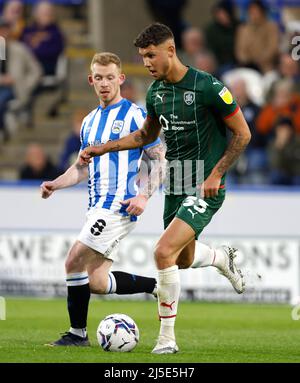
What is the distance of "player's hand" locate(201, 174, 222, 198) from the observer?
784 cm

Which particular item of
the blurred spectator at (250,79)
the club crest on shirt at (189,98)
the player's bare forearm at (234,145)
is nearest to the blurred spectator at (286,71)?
the blurred spectator at (250,79)

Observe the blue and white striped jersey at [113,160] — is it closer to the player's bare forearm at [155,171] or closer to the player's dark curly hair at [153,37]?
the player's bare forearm at [155,171]

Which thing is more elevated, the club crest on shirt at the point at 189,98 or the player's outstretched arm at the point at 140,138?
the club crest on shirt at the point at 189,98

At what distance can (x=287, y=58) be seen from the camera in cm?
1680

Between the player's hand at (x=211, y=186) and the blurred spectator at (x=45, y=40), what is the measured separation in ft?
31.5

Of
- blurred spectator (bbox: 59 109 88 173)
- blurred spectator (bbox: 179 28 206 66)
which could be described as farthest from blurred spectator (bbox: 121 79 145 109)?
blurred spectator (bbox: 179 28 206 66)

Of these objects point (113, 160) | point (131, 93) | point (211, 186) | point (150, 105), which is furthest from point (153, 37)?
point (131, 93)

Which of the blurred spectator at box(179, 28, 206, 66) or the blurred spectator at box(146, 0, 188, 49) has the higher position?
the blurred spectator at box(146, 0, 188, 49)

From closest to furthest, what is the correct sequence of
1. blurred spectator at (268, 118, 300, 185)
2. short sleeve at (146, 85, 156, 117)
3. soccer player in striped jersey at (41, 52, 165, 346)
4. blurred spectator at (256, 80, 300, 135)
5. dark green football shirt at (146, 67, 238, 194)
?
1. dark green football shirt at (146, 67, 238, 194)
2. short sleeve at (146, 85, 156, 117)
3. soccer player in striped jersey at (41, 52, 165, 346)
4. blurred spectator at (268, 118, 300, 185)
5. blurred spectator at (256, 80, 300, 135)

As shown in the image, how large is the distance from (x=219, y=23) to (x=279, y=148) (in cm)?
268

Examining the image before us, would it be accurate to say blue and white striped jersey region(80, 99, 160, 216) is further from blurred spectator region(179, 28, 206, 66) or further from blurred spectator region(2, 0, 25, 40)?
blurred spectator region(2, 0, 25, 40)

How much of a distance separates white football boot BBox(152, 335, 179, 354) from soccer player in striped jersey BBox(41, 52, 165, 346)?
93cm

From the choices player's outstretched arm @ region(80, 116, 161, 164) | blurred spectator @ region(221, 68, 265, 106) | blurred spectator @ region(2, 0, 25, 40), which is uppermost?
blurred spectator @ region(2, 0, 25, 40)

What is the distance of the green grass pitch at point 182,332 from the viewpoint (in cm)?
765
